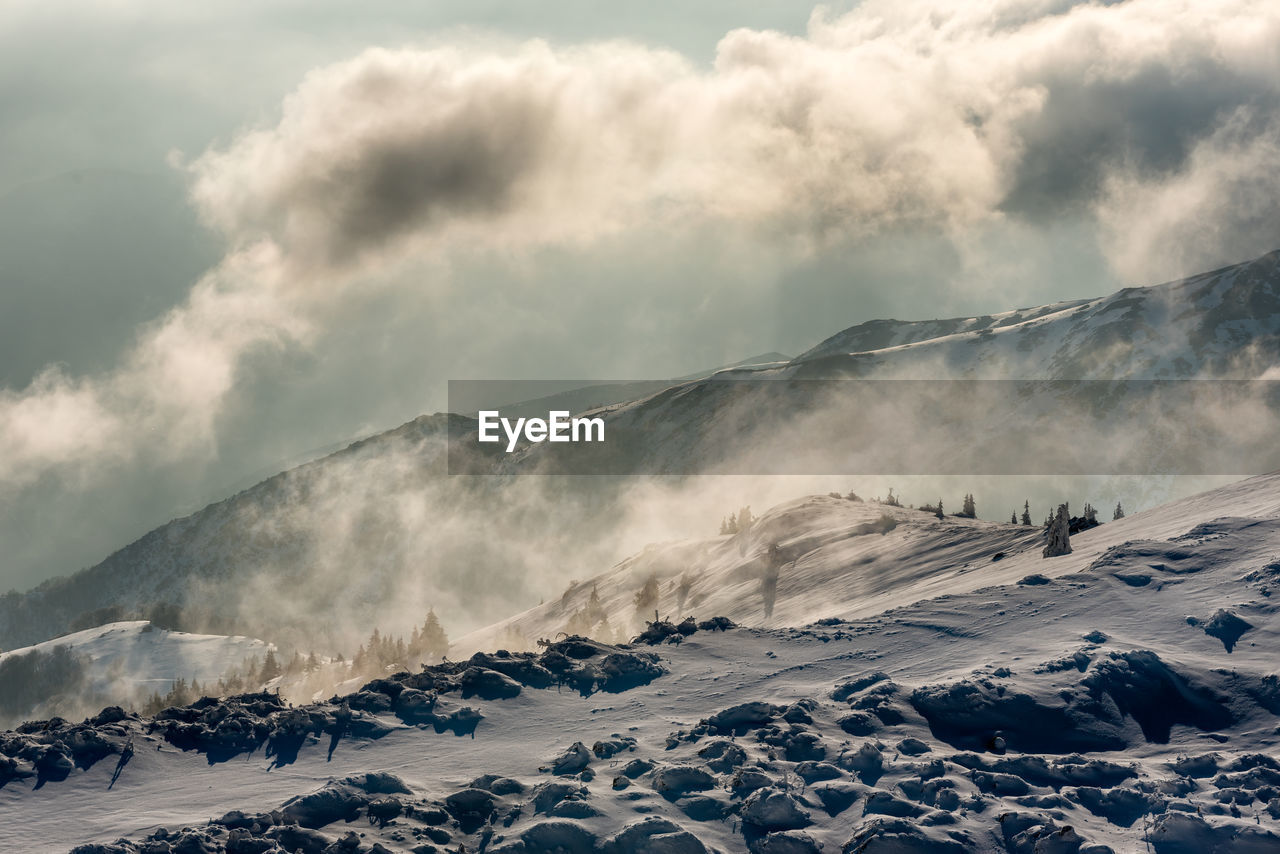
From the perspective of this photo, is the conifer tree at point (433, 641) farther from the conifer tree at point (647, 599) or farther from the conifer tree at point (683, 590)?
the conifer tree at point (683, 590)

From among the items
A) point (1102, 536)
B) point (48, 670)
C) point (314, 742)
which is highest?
→ point (1102, 536)

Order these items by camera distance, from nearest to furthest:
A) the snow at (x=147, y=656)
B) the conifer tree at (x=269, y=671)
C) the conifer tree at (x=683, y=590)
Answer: the conifer tree at (x=683, y=590) < the conifer tree at (x=269, y=671) < the snow at (x=147, y=656)

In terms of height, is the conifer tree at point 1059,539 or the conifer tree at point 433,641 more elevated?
the conifer tree at point 1059,539

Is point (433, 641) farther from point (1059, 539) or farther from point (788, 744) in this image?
point (788, 744)

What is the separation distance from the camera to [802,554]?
92000 millimetres

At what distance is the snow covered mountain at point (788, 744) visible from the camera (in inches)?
1241

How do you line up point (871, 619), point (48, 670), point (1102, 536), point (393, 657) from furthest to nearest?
point (48, 670), point (393, 657), point (1102, 536), point (871, 619)

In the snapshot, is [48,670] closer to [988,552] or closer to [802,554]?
[802,554]

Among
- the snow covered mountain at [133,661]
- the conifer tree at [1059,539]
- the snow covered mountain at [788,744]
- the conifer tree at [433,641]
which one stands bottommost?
the snow covered mountain at [133,661]

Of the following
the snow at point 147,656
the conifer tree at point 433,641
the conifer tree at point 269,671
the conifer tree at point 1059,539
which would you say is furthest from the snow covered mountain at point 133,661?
the conifer tree at point 1059,539

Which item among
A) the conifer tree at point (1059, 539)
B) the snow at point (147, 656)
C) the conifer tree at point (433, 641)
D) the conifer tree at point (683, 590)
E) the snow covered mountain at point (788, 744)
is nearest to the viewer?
the snow covered mountain at point (788, 744)

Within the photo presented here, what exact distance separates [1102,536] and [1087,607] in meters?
17.6

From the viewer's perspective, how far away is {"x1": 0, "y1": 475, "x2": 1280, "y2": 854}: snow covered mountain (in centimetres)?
3153

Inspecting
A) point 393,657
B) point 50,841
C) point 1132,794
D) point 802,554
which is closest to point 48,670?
point 393,657
